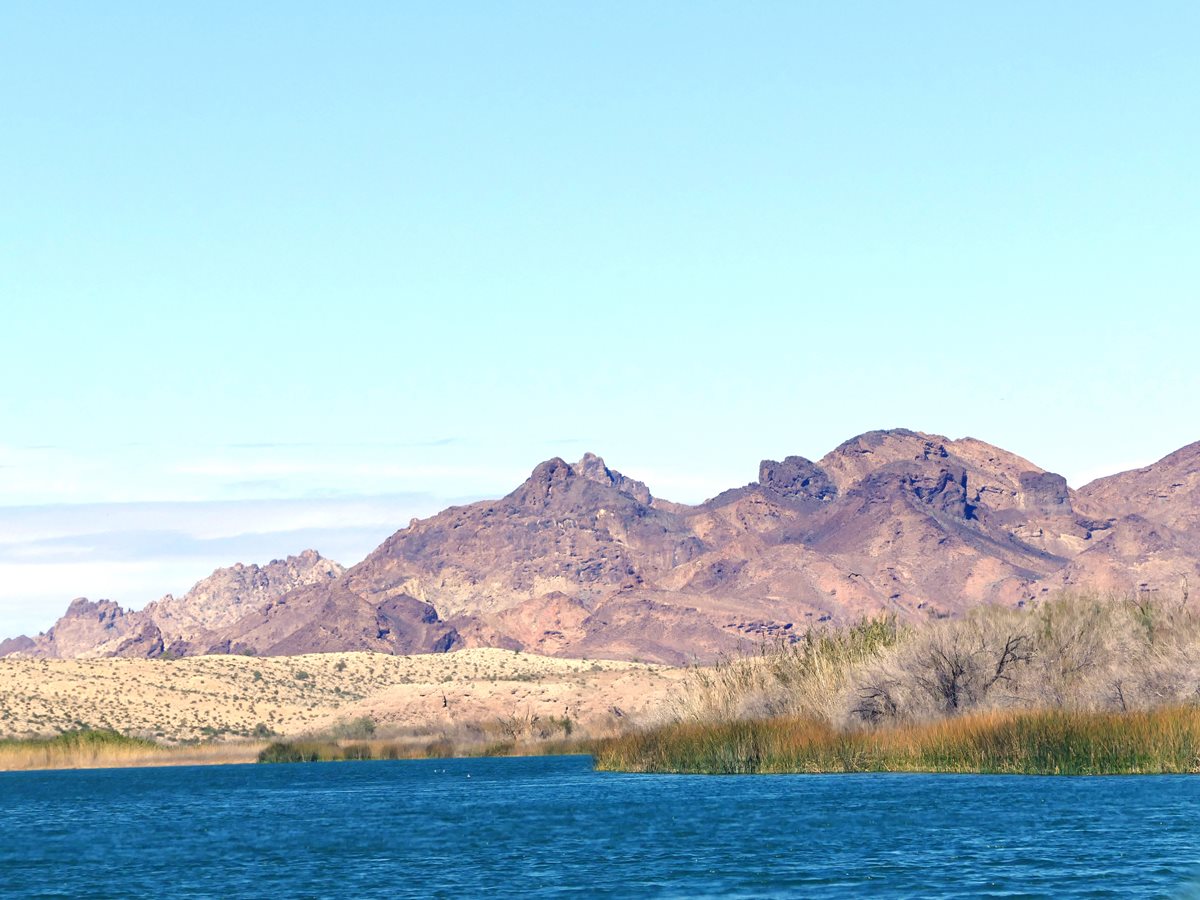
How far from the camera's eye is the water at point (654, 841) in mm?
38719

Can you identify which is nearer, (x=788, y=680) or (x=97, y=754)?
(x=788, y=680)

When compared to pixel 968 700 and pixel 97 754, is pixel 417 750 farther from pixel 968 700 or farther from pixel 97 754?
pixel 968 700

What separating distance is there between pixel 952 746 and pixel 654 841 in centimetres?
1906

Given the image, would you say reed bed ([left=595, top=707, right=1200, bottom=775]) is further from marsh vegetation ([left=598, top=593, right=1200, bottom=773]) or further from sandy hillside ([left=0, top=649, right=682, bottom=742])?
sandy hillside ([left=0, top=649, right=682, bottom=742])

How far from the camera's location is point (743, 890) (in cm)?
3750

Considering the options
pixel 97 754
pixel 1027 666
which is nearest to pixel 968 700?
pixel 1027 666

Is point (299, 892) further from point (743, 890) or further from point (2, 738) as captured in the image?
point (2, 738)

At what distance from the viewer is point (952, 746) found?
63.5 meters

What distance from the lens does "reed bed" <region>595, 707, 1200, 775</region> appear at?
5775cm

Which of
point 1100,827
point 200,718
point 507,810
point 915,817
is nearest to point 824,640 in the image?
point 507,810

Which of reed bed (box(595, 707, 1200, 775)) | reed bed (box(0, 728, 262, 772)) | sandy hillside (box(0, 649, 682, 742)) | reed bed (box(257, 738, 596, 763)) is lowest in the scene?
reed bed (box(595, 707, 1200, 775))

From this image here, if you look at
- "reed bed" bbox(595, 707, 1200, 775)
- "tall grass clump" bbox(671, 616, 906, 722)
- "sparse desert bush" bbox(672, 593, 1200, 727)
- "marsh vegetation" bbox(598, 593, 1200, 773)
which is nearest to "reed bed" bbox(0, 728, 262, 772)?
"marsh vegetation" bbox(598, 593, 1200, 773)

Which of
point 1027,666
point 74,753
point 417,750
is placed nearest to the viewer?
point 1027,666

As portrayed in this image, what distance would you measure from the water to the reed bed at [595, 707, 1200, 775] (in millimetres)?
800
